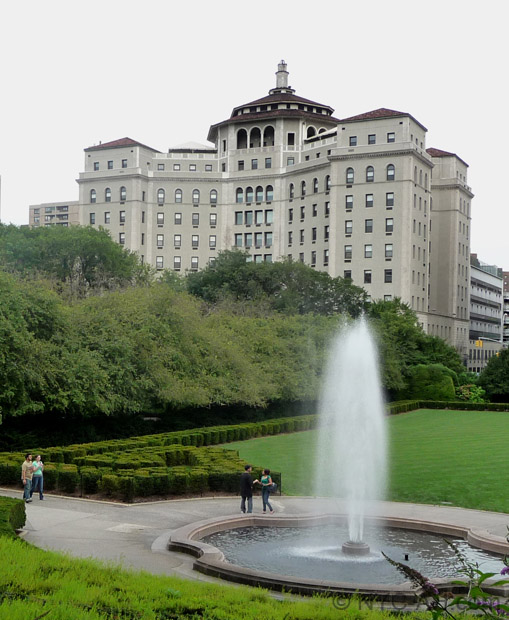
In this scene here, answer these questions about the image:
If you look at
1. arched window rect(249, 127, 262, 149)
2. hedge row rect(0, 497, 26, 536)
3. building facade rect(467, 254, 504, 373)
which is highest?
arched window rect(249, 127, 262, 149)

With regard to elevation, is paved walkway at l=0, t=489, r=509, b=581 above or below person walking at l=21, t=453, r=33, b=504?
below

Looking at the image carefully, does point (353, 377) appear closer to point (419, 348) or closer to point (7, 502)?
point (7, 502)

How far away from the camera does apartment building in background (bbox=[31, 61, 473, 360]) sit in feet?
325

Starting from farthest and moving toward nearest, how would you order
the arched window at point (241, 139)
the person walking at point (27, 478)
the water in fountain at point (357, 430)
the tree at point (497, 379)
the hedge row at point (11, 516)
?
the arched window at point (241, 139) → the tree at point (497, 379) → the person walking at point (27, 478) → the water in fountain at point (357, 430) → the hedge row at point (11, 516)

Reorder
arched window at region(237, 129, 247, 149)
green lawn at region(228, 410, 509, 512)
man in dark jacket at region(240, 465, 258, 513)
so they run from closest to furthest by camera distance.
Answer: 1. man in dark jacket at region(240, 465, 258, 513)
2. green lawn at region(228, 410, 509, 512)
3. arched window at region(237, 129, 247, 149)

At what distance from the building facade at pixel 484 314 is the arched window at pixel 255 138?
43.6 m

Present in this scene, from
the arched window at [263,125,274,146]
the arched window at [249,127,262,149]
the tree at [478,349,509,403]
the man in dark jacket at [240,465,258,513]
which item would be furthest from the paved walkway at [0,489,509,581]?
the arched window at [249,127,262,149]

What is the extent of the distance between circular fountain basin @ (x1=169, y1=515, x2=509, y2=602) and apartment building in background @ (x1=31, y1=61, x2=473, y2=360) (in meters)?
80.6

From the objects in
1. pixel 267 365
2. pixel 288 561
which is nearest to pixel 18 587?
pixel 288 561

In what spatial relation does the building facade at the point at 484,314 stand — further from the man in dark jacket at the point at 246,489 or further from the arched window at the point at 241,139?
the man in dark jacket at the point at 246,489

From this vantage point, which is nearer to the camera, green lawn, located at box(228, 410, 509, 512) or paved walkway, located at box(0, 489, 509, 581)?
paved walkway, located at box(0, 489, 509, 581)

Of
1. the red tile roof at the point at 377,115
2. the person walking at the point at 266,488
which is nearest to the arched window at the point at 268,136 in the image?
the red tile roof at the point at 377,115

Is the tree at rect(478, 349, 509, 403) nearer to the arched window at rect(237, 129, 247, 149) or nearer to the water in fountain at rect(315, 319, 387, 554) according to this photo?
the water in fountain at rect(315, 319, 387, 554)

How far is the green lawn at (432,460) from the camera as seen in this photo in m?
24.6
